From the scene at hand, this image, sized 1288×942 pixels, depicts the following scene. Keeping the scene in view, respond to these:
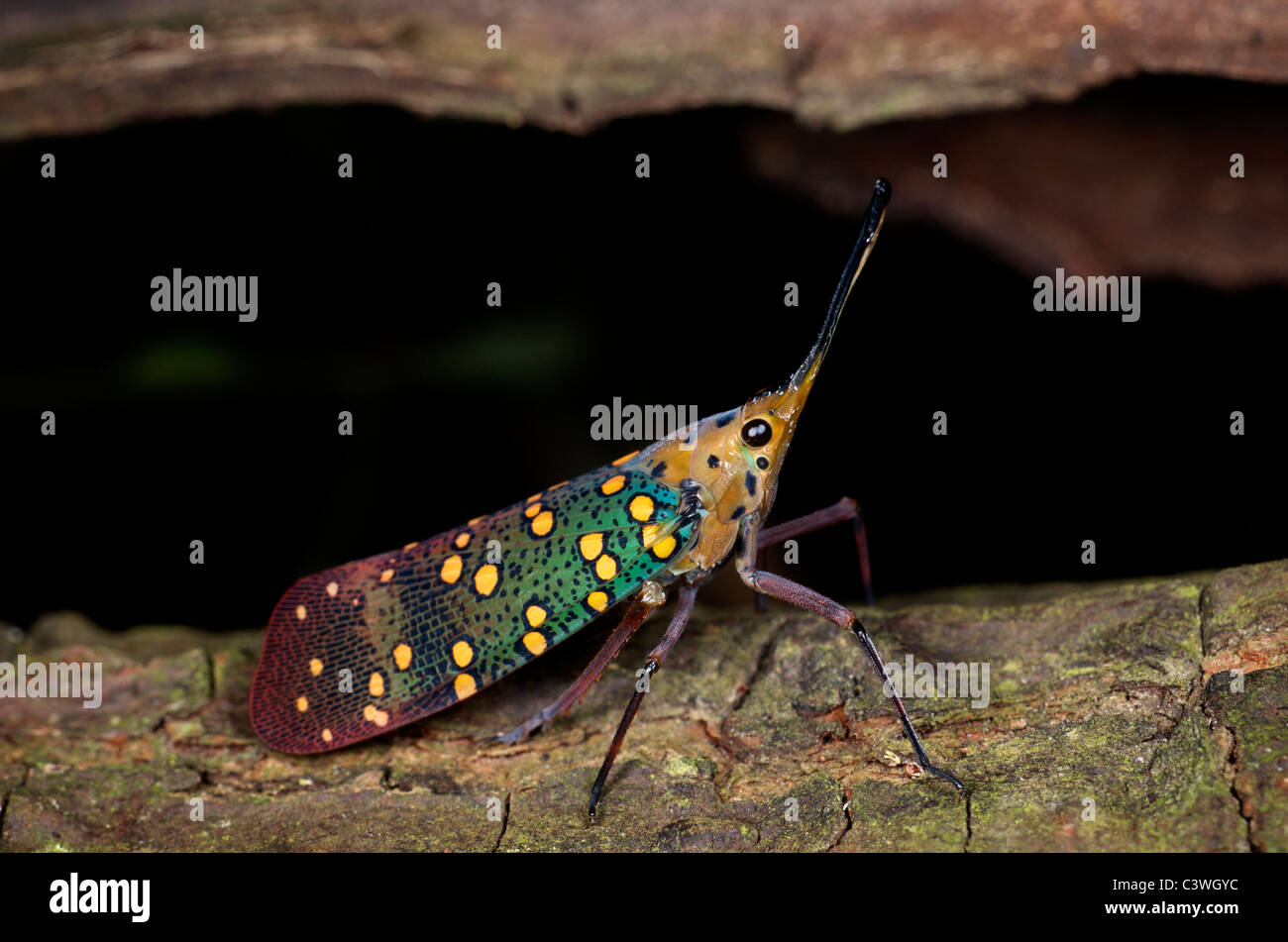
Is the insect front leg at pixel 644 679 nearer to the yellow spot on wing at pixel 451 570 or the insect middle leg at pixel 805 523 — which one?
the insect middle leg at pixel 805 523

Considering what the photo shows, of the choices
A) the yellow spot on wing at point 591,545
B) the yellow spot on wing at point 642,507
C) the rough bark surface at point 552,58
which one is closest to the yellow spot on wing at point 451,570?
the yellow spot on wing at point 591,545

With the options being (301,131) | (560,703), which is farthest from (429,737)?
(301,131)

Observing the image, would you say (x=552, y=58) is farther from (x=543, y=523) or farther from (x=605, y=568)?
(x=605, y=568)

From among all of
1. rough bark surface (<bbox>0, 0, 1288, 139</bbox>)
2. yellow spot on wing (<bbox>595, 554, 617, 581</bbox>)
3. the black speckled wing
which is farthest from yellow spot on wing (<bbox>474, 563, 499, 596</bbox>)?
rough bark surface (<bbox>0, 0, 1288, 139</bbox>)

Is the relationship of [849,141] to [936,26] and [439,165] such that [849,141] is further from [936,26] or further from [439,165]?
[439,165]

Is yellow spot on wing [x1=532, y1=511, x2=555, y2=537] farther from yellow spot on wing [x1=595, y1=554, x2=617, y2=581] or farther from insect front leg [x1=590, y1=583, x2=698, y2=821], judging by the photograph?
insect front leg [x1=590, y1=583, x2=698, y2=821]

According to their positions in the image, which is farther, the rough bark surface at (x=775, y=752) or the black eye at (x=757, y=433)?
the black eye at (x=757, y=433)
